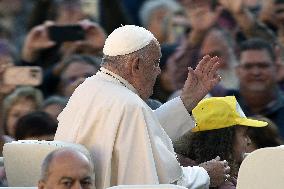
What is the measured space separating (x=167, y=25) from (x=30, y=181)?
492 cm

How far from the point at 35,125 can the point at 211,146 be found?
2387 millimetres

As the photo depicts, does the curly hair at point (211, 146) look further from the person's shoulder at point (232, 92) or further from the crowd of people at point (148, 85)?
the person's shoulder at point (232, 92)

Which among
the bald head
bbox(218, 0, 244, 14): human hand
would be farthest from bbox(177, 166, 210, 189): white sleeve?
bbox(218, 0, 244, 14): human hand

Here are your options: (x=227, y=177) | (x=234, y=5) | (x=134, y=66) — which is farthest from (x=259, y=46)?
(x=134, y=66)

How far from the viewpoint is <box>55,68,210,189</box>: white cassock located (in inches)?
233

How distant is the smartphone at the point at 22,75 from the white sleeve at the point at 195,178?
370 cm

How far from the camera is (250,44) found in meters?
9.71

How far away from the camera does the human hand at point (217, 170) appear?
6363 millimetres

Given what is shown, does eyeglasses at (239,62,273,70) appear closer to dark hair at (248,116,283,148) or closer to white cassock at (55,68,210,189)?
dark hair at (248,116,283,148)

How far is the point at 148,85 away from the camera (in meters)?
6.30

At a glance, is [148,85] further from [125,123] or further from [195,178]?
[195,178]

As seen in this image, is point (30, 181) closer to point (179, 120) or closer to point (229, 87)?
point (179, 120)

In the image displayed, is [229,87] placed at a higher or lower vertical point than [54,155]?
lower

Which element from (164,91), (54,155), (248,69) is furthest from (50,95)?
(54,155)
